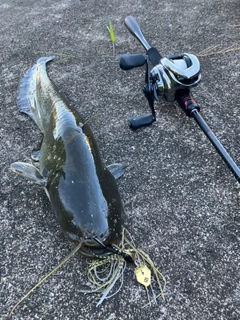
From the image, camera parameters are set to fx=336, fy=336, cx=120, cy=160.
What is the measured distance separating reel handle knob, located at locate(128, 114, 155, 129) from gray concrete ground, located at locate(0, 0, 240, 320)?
0.52ft

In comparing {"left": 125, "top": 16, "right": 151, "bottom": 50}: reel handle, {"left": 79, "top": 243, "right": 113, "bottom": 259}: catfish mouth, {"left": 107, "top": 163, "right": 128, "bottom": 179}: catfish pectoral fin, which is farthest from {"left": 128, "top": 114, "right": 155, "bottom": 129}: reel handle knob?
{"left": 79, "top": 243, "right": 113, "bottom": 259}: catfish mouth

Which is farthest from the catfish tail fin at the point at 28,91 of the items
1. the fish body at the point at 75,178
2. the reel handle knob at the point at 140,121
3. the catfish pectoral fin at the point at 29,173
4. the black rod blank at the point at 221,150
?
the black rod blank at the point at 221,150

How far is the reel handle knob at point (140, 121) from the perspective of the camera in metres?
2.17

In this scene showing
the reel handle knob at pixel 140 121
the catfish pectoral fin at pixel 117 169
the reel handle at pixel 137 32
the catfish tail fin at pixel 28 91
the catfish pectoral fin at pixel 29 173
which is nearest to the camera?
the catfish pectoral fin at pixel 29 173

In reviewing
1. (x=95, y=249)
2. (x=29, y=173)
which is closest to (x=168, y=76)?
(x=29, y=173)

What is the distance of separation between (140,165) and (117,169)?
18cm

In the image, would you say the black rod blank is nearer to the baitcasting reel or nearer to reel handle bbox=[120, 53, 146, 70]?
the baitcasting reel

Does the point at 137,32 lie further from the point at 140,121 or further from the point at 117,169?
the point at 117,169

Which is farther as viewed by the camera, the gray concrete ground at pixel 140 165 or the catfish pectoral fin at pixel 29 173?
the catfish pectoral fin at pixel 29 173

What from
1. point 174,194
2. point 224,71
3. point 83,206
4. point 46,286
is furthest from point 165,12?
point 46,286

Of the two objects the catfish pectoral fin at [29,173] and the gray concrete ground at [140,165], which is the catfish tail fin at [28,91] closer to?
the gray concrete ground at [140,165]

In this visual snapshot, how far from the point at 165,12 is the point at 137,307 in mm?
3028

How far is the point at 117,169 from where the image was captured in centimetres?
206

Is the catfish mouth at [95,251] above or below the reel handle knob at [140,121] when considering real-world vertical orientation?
below
